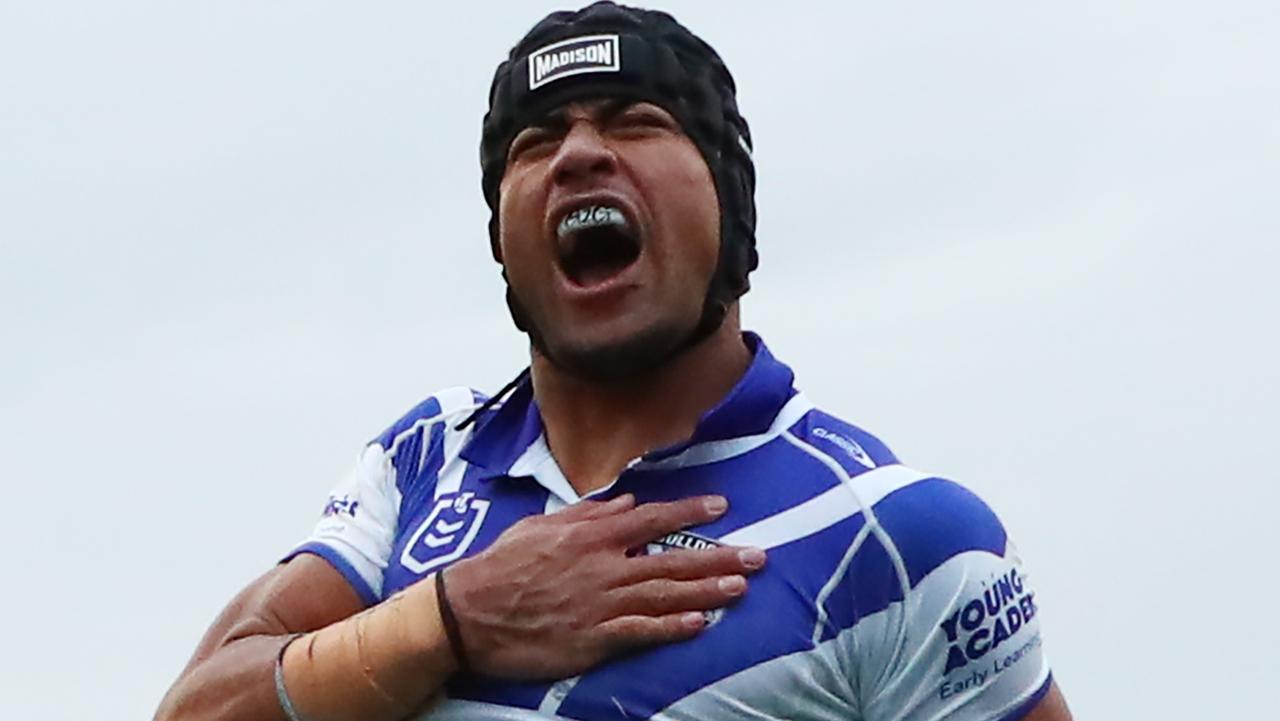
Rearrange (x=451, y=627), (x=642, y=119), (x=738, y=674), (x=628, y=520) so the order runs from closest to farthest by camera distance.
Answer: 1. (x=738, y=674)
2. (x=451, y=627)
3. (x=628, y=520)
4. (x=642, y=119)

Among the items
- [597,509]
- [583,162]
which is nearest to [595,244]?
[583,162]

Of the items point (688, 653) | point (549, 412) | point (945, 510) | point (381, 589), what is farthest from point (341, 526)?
point (945, 510)

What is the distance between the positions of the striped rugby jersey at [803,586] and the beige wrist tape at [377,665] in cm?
12

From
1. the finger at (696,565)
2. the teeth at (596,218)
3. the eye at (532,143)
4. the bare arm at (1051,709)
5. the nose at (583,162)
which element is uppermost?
the eye at (532,143)

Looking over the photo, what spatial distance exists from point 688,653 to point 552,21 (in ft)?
6.06

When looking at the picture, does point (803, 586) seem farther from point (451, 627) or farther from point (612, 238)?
point (612, 238)

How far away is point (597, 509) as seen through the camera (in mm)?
5965

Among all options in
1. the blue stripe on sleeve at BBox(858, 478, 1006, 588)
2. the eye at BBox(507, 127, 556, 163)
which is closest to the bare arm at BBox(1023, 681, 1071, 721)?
the blue stripe on sleeve at BBox(858, 478, 1006, 588)

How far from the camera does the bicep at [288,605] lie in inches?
241

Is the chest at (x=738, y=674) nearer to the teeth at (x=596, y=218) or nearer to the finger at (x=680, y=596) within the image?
the finger at (x=680, y=596)

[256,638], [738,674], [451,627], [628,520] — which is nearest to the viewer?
[738,674]

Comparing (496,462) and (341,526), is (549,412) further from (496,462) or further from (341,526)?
(341,526)

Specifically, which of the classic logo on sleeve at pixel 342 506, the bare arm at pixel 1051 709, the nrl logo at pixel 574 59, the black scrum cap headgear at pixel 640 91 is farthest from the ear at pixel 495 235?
the bare arm at pixel 1051 709

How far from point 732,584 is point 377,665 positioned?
881 mm
